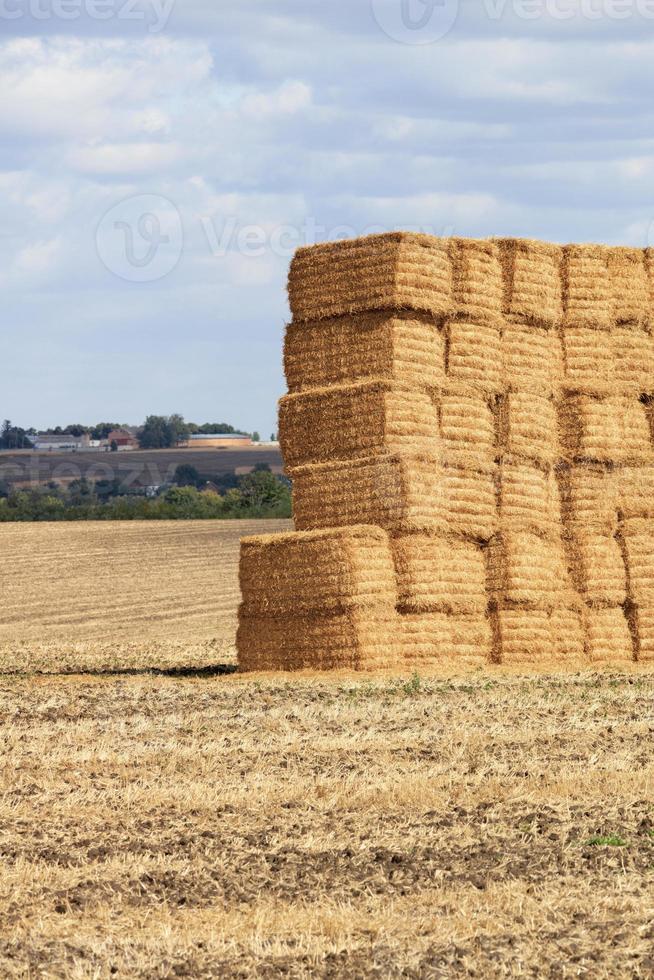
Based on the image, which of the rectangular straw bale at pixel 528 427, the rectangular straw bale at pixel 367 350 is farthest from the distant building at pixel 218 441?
the rectangular straw bale at pixel 367 350

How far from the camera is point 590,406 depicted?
18.5 meters

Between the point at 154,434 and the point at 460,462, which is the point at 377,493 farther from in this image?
the point at 154,434

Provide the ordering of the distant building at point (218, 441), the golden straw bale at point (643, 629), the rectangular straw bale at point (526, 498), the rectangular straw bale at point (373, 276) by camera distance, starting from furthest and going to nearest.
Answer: the distant building at point (218, 441) → the golden straw bale at point (643, 629) → the rectangular straw bale at point (526, 498) → the rectangular straw bale at point (373, 276)

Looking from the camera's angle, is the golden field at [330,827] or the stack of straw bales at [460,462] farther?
Result: the stack of straw bales at [460,462]

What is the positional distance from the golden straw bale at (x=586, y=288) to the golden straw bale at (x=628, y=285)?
140 millimetres

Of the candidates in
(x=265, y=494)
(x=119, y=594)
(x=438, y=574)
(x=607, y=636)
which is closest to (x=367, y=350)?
(x=438, y=574)

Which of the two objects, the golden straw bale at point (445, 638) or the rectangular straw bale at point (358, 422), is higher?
the rectangular straw bale at point (358, 422)

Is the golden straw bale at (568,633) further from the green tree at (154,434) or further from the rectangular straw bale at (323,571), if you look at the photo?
the green tree at (154,434)

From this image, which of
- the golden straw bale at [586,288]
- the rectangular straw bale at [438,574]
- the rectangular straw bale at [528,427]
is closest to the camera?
the rectangular straw bale at [438,574]

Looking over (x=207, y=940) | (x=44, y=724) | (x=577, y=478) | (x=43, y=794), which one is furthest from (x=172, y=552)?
(x=207, y=940)

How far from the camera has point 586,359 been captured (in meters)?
18.7

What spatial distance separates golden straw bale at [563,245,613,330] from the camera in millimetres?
18594

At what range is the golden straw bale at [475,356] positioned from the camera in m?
17.7

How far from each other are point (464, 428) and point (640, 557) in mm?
2902
